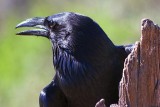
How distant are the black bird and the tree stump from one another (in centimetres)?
128

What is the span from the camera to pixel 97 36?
7.62m

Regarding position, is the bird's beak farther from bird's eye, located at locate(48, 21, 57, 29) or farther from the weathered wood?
the weathered wood

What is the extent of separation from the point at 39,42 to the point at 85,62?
7220mm

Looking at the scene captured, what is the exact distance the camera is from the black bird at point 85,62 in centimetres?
759

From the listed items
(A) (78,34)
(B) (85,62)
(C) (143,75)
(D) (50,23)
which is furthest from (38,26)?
(C) (143,75)

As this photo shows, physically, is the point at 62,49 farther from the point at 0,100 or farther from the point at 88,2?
the point at 88,2

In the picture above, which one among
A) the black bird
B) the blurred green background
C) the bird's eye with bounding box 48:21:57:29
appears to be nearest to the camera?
the black bird

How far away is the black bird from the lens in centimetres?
759

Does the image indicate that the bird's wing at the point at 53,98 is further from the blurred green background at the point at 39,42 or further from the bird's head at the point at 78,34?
the blurred green background at the point at 39,42

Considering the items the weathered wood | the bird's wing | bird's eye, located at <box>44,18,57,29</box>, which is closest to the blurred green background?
the bird's wing

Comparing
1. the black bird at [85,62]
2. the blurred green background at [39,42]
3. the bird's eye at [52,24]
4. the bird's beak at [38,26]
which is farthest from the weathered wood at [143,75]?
the blurred green background at [39,42]

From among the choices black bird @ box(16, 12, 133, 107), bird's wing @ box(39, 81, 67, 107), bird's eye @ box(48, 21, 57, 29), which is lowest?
bird's wing @ box(39, 81, 67, 107)

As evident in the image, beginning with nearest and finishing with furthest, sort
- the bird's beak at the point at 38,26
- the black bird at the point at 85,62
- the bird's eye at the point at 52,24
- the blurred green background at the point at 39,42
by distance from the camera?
the black bird at the point at 85,62 → the bird's eye at the point at 52,24 → the bird's beak at the point at 38,26 → the blurred green background at the point at 39,42

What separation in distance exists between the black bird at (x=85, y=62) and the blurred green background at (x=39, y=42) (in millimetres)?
5686
